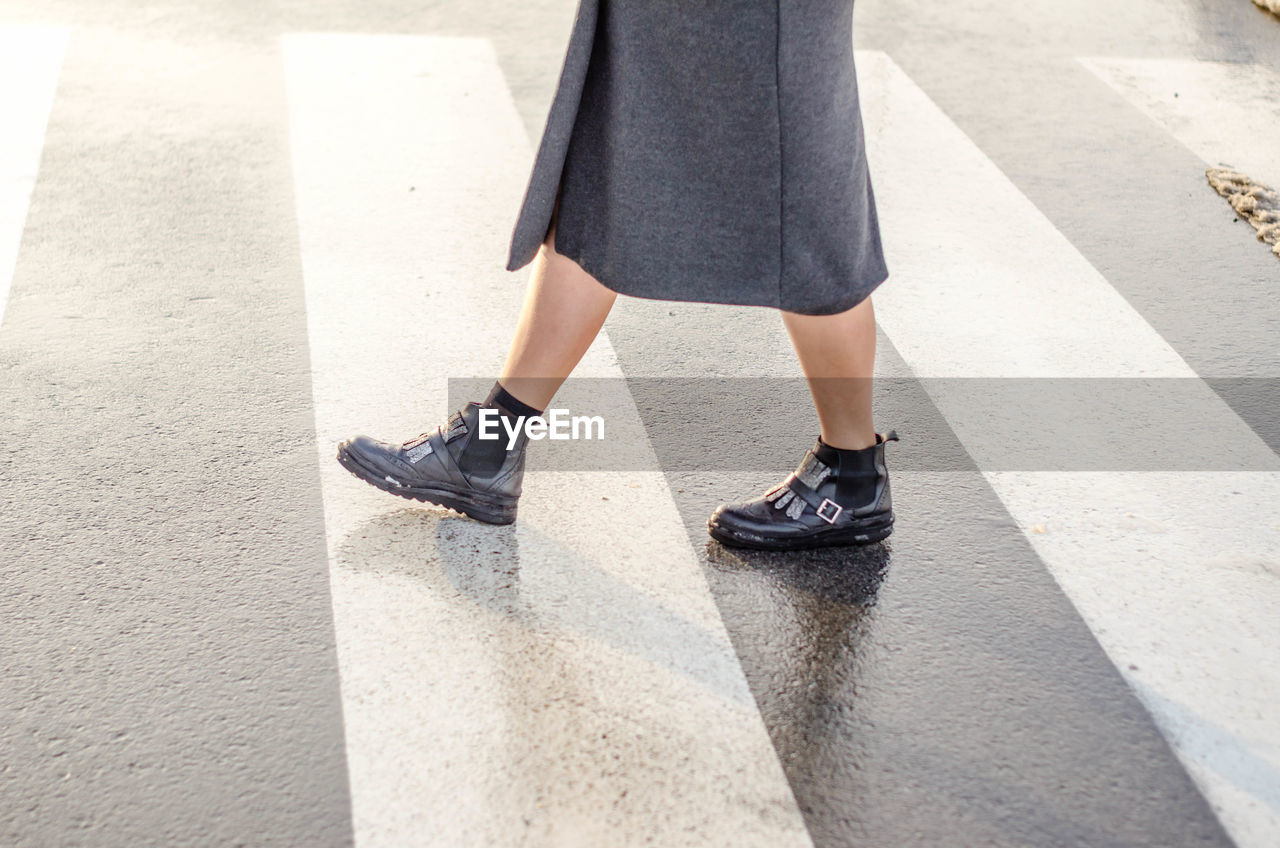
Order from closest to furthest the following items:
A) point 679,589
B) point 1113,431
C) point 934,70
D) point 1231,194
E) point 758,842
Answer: point 758,842 → point 679,589 → point 1113,431 → point 1231,194 → point 934,70

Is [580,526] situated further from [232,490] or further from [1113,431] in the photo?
[1113,431]

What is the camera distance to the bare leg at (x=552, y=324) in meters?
2.38

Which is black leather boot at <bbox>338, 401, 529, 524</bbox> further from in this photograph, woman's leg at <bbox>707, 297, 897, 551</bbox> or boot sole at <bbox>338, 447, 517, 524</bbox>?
woman's leg at <bbox>707, 297, 897, 551</bbox>

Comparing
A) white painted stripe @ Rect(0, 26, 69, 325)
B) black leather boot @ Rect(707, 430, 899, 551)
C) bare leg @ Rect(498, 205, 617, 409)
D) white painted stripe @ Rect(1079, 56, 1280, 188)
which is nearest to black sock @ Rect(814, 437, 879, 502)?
black leather boot @ Rect(707, 430, 899, 551)

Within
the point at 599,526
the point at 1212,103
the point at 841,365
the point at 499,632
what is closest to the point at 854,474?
the point at 841,365

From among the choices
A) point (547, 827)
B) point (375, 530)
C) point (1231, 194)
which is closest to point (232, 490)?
point (375, 530)

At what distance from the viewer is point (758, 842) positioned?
1.88m

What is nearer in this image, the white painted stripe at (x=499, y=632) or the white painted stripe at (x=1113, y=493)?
the white painted stripe at (x=499, y=632)

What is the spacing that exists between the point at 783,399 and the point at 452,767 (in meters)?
1.37

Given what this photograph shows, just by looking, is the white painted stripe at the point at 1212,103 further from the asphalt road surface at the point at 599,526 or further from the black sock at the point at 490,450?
the black sock at the point at 490,450

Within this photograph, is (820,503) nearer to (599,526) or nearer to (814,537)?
(814,537)

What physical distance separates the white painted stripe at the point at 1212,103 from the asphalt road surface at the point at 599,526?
70 mm

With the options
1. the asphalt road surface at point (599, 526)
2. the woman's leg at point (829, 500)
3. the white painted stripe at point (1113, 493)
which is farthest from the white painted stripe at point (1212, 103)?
the woman's leg at point (829, 500)

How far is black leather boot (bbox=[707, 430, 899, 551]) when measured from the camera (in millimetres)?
2502
